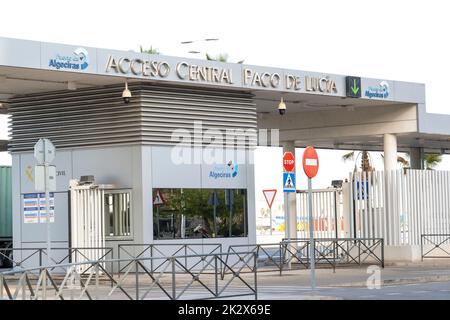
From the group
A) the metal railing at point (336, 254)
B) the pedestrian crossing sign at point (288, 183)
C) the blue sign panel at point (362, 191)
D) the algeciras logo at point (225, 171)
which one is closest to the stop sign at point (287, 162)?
the pedestrian crossing sign at point (288, 183)

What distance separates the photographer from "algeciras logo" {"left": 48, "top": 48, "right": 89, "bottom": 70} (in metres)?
26.7

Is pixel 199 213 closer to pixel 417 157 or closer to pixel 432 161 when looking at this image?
pixel 417 157

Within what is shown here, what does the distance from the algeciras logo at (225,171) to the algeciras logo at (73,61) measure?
535cm

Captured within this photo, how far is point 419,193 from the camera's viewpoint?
35938 mm

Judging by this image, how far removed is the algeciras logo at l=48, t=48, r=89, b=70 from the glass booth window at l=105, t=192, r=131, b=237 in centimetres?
392

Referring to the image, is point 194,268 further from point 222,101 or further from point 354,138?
point 354,138

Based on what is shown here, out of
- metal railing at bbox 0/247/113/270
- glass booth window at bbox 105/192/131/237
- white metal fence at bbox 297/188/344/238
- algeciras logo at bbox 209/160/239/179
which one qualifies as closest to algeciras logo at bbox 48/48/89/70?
glass booth window at bbox 105/192/131/237

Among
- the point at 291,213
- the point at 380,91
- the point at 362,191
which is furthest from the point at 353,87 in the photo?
the point at 291,213

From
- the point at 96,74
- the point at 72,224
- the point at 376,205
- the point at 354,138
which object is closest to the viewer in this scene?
the point at 96,74

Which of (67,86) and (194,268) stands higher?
(67,86)

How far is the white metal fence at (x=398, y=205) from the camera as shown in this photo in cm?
3541

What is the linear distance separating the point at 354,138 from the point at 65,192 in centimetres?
1190

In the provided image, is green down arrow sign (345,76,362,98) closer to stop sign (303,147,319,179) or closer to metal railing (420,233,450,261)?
metal railing (420,233,450,261)
